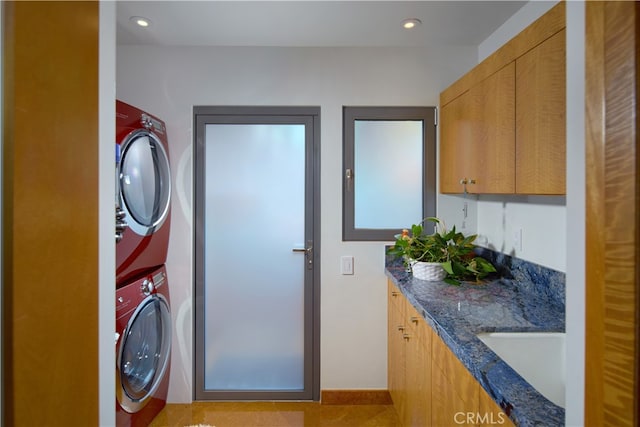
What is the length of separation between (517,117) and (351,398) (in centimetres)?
207

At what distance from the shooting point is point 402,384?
2.26m

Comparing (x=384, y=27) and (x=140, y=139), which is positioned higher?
(x=384, y=27)

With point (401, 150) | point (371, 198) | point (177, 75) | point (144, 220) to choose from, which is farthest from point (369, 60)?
point (144, 220)

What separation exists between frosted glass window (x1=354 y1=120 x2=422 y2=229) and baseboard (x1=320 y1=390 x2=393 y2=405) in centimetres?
116

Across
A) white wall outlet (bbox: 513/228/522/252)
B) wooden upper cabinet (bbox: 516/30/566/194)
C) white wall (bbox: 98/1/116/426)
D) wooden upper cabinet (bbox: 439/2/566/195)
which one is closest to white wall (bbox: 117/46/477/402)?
wooden upper cabinet (bbox: 439/2/566/195)

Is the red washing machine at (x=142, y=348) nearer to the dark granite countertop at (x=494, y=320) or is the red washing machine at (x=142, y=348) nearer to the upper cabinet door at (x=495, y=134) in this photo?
the dark granite countertop at (x=494, y=320)

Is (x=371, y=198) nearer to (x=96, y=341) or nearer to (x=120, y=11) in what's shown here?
(x=120, y=11)

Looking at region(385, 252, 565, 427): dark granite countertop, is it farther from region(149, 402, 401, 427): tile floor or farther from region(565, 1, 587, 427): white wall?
region(149, 402, 401, 427): tile floor

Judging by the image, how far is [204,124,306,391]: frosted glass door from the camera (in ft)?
9.00

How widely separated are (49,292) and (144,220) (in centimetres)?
173

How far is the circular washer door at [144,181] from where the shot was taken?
202 cm

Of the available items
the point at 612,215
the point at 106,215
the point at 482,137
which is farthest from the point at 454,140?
the point at 106,215

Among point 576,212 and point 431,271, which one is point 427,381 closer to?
point 431,271

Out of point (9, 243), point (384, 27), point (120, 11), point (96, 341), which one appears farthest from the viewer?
point (384, 27)
